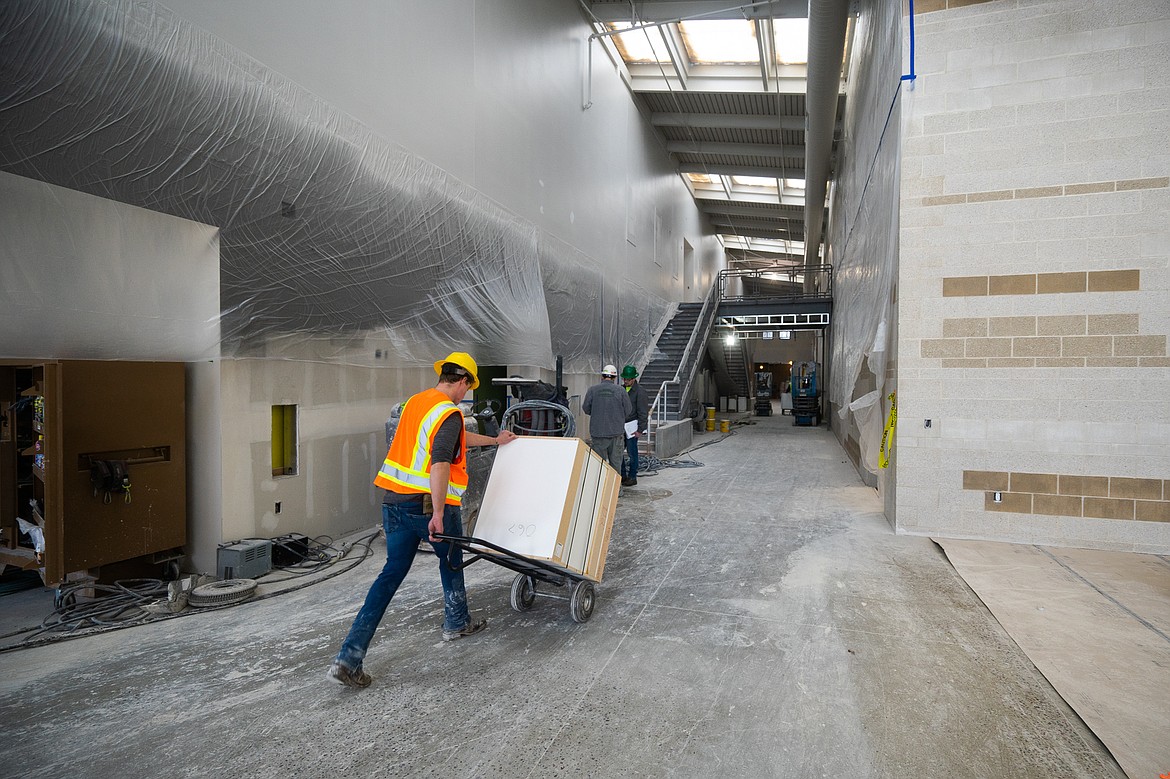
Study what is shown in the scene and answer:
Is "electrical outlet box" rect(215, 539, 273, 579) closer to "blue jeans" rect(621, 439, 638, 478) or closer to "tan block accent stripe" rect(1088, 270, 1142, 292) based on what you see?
"blue jeans" rect(621, 439, 638, 478)

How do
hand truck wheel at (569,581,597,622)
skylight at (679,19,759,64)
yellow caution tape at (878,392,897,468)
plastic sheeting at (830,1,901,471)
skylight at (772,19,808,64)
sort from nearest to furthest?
hand truck wheel at (569,581,597,622) → yellow caution tape at (878,392,897,468) → plastic sheeting at (830,1,901,471) → skylight at (772,19,808,64) → skylight at (679,19,759,64)

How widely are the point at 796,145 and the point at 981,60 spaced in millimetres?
11595

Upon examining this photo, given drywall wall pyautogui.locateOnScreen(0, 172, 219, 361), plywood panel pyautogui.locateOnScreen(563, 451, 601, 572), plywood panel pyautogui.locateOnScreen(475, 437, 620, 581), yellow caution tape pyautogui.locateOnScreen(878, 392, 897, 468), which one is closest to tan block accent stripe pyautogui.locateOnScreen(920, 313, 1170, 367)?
yellow caution tape pyautogui.locateOnScreen(878, 392, 897, 468)

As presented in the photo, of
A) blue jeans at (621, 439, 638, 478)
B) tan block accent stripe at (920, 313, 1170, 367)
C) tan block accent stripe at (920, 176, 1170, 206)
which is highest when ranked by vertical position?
tan block accent stripe at (920, 176, 1170, 206)

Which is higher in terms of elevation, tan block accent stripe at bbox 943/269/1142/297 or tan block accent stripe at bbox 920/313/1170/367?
tan block accent stripe at bbox 943/269/1142/297

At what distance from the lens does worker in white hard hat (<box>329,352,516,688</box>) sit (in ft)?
9.36

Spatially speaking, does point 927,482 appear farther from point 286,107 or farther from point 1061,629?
point 286,107

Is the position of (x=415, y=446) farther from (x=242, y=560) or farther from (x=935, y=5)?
(x=935, y=5)

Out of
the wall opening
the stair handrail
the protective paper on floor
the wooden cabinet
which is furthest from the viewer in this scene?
the stair handrail

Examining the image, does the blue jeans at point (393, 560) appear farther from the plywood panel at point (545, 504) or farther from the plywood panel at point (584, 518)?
the plywood panel at point (584, 518)

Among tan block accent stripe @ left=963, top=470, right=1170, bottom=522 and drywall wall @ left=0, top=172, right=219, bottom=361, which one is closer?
drywall wall @ left=0, top=172, right=219, bottom=361

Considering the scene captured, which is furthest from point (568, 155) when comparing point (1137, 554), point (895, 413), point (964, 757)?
point (964, 757)

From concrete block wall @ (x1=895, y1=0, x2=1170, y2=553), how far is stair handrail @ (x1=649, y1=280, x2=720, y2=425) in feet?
20.8

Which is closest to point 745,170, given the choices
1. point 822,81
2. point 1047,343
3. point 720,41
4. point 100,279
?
point 720,41
